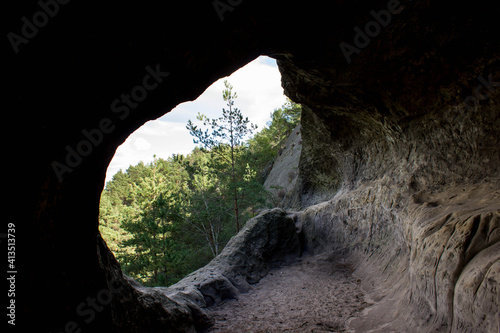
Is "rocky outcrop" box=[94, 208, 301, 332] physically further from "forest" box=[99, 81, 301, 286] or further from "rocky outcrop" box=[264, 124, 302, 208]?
"rocky outcrop" box=[264, 124, 302, 208]

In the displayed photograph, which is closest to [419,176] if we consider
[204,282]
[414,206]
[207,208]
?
[414,206]

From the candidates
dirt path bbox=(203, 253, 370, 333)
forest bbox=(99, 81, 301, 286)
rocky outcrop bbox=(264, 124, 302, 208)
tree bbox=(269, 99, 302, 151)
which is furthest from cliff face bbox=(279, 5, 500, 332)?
tree bbox=(269, 99, 302, 151)

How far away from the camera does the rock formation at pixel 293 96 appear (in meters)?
2.16

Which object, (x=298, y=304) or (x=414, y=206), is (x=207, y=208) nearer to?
(x=298, y=304)

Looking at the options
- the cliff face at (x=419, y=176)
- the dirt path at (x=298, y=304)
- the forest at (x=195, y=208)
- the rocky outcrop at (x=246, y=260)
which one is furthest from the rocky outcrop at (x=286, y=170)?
the dirt path at (x=298, y=304)

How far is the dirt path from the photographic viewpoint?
4.71 m

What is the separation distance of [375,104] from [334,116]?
2.05 m

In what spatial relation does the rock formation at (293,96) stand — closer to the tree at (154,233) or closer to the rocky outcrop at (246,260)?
the rocky outcrop at (246,260)

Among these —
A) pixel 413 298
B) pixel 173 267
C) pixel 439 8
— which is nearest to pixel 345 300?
pixel 413 298

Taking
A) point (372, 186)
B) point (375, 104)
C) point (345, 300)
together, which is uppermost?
point (375, 104)

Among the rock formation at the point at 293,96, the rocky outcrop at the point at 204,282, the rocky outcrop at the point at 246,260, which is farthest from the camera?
the rocky outcrop at the point at 246,260

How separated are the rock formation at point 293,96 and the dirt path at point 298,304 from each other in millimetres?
451

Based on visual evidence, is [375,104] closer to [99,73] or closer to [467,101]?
[467,101]

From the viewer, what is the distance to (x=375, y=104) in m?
6.09
